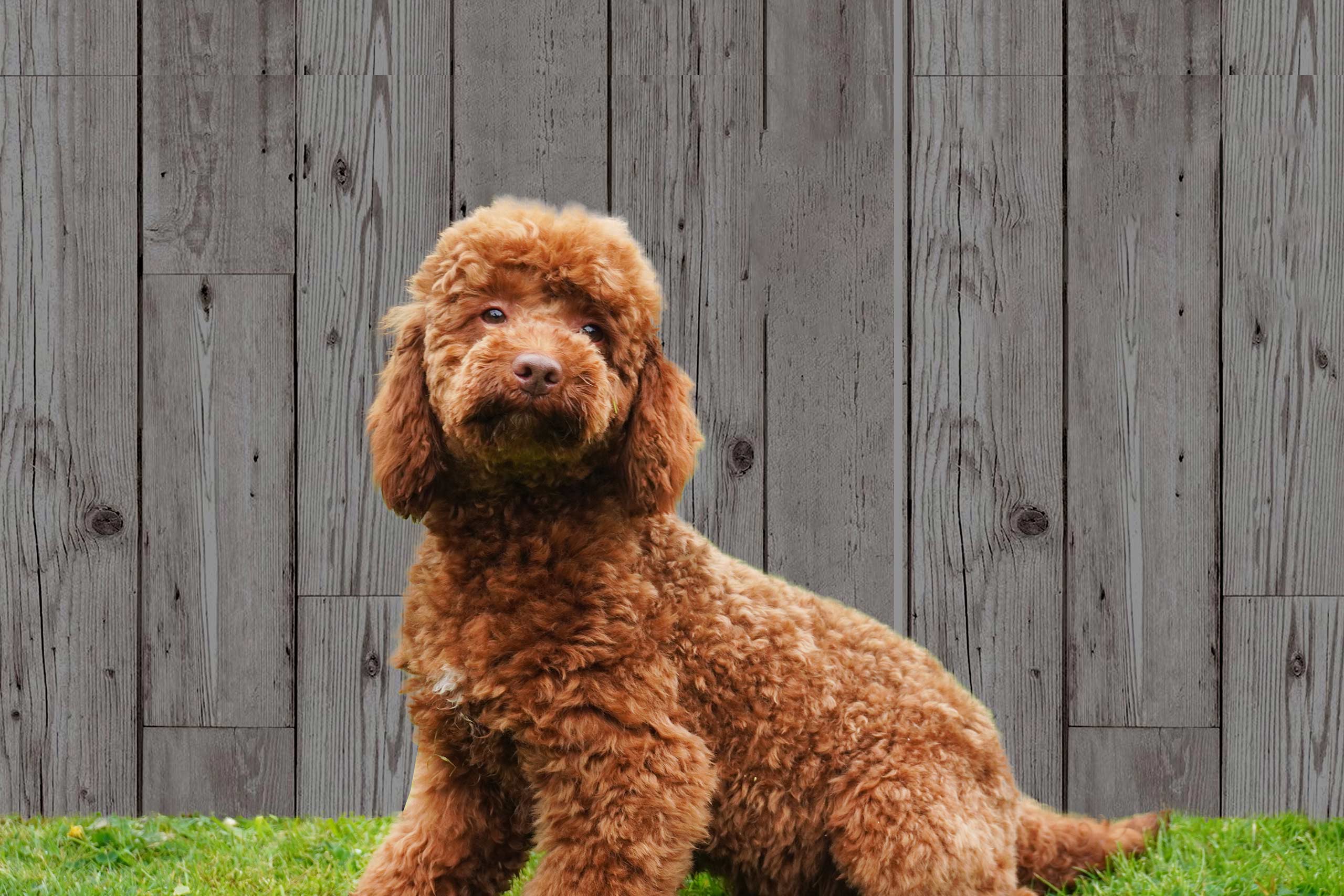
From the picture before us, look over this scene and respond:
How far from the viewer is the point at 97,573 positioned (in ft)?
13.3

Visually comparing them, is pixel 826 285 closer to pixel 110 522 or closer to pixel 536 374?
pixel 536 374

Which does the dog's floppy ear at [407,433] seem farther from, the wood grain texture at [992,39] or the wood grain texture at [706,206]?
the wood grain texture at [992,39]

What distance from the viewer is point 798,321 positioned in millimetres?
3936

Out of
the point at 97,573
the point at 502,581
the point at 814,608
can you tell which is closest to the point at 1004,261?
the point at 814,608

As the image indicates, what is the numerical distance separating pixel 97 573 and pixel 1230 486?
12.2 ft

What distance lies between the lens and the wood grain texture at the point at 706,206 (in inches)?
155

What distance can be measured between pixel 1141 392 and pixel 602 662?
7.32ft

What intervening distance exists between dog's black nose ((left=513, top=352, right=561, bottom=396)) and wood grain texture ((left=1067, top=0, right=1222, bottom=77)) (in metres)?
2.40

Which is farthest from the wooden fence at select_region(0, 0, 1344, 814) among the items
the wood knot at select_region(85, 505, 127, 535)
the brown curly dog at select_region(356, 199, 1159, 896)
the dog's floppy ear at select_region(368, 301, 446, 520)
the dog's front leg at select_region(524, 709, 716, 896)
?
the dog's front leg at select_region(524, 709, 716, 896)

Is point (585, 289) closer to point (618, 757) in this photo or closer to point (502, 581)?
point (502, 581)

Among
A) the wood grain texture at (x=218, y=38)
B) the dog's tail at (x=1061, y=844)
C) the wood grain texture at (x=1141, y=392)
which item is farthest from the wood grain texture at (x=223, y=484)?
the wood grain texture at (x=1141, y=392)

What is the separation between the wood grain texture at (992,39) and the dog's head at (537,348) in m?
1.69

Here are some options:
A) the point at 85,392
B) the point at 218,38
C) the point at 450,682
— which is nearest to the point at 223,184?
the point at 218,38

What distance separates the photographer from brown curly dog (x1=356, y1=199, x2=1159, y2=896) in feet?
8.39
